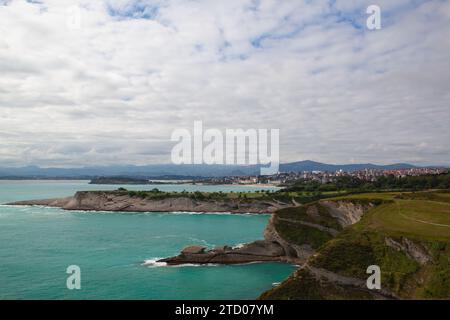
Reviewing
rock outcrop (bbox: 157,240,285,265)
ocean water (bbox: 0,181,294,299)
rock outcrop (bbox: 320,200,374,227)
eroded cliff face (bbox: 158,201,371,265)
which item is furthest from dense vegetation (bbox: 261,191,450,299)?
rock outcrop (bbox: 320,200,374,227)

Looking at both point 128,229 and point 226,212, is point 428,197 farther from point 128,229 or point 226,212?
point 226,212

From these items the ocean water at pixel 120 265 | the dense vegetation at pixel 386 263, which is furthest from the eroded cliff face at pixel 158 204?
the dense vegetation at pixel 386 263

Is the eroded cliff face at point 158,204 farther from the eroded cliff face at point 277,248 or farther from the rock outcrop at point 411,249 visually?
the rock outcrop at point 411,249

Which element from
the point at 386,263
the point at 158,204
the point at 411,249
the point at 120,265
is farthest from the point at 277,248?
the point at 158,204

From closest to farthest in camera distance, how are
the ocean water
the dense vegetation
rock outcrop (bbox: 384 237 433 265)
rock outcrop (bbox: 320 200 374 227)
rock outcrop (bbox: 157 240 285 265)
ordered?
the dense vegetation < rock outcrop (bbox: 384 237 433 265) < the ocean water < rock outcrop (bbox: 157 240 285 265) < rock outcrop (bbox: 320 200 374 227)

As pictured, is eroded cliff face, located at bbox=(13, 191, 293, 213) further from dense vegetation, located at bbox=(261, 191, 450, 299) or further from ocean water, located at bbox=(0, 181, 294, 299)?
dense vegetation, located at bbox=(261, 191, 450, 299)

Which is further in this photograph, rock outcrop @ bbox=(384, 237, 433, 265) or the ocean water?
the ocean water

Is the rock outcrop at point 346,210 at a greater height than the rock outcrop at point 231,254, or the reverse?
the rock outcrop at point 346,210
